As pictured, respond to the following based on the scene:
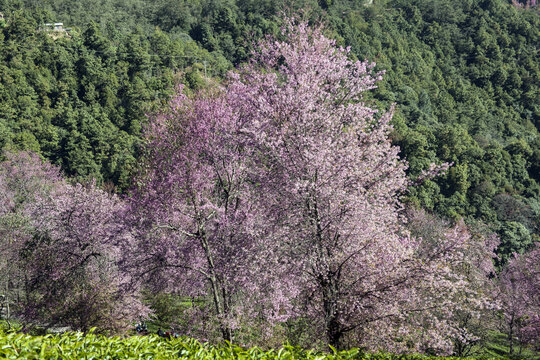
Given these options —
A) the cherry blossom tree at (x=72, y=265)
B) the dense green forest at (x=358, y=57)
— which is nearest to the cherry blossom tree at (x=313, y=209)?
the cherry blossom tree at (x=72, y=265)

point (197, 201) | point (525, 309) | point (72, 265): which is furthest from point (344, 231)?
point (525, 309)

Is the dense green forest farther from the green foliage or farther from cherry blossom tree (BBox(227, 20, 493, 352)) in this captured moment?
cherry blossom tree (BBox(227, 20, 493, 352))

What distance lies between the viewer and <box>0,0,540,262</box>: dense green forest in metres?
59.4

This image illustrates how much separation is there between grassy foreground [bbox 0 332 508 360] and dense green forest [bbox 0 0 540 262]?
3872 centimetres

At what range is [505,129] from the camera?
276ft

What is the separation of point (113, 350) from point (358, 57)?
79.7 metres

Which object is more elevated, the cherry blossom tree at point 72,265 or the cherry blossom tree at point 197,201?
the cherry blossom tree at point 197,201

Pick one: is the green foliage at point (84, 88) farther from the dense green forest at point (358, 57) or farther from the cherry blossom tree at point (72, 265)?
the cherry blossom tree at point (72, 265)

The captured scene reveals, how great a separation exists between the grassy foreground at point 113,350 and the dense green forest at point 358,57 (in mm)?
38722

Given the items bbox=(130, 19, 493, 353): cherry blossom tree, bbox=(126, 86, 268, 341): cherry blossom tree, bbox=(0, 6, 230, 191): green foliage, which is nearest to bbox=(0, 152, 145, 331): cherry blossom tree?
bbox=(126, 86, 268, 341): cherry blossom tree

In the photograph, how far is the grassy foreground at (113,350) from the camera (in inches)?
163

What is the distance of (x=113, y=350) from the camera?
4.43 meters

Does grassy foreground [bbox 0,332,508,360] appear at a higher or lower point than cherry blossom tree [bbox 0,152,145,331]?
higher

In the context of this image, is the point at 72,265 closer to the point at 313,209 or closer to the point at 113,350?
the point at 313,209
